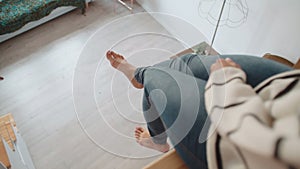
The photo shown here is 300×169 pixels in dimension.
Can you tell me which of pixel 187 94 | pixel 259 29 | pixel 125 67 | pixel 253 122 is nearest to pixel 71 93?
pixel 125 67

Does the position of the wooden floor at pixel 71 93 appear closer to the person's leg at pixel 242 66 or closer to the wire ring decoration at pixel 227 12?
the wire ring decoration at pixel 227 12

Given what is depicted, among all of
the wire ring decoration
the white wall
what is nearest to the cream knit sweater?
the white wall

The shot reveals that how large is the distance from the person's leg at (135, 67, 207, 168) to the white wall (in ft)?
2.00

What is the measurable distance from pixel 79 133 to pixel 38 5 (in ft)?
2.91

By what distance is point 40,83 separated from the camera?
1567 millimetres

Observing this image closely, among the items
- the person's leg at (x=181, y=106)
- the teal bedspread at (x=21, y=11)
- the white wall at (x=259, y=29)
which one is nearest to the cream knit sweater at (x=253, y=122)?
the person's leg at (x=181, y=106)

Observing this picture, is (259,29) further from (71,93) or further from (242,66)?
(71,93)

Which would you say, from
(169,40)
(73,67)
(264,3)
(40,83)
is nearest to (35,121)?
(40,83)

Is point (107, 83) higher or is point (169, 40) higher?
point (169, 40)

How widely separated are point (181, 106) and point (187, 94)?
4 centimetres

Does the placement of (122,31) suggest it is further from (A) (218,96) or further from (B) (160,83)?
(A) (218,96)

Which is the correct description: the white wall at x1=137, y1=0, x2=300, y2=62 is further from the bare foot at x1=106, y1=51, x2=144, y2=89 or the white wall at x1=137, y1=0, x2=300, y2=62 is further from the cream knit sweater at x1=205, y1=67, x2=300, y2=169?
the cream knit sweater at x1=205, y1=67, x2=300, y2=169

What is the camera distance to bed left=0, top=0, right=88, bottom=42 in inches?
63.2

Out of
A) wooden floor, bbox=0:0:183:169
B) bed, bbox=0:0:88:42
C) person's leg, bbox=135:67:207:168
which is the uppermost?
person's leg, bbox=135:67:207:168
